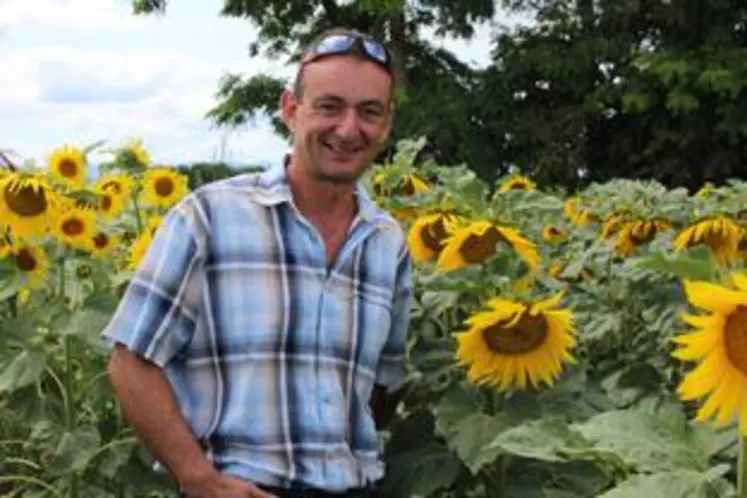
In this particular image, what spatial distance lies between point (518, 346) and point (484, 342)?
6 centimetres

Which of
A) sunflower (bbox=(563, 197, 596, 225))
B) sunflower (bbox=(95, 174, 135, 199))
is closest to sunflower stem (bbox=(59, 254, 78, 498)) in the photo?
sunflower (bbox=(563, 197, 596, 225))

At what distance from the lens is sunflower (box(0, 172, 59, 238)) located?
3.38 meters

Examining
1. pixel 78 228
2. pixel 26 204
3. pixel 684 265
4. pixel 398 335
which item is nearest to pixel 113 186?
pixel 78 228

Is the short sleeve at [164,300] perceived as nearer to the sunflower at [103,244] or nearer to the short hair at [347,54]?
the short hair at [347,54]

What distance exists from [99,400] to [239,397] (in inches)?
40.1

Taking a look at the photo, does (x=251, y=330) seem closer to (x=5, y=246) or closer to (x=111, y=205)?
(x=5, y=246)

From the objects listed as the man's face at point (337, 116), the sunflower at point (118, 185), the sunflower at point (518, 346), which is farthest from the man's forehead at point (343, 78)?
the sunflower at point (118, 185)

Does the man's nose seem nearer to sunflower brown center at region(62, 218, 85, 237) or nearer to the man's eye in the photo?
the man's eye

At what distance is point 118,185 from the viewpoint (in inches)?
194

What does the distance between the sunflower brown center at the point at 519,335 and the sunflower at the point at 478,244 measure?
208 millimetres

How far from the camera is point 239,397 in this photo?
2.31 metres

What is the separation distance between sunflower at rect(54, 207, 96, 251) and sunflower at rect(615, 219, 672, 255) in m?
1.25

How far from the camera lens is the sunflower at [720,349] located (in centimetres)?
155

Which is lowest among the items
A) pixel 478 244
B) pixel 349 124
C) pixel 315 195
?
pixel 478 244
